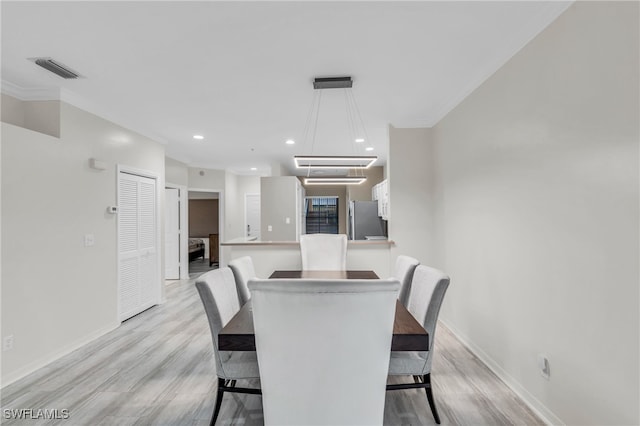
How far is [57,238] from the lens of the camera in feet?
9.18

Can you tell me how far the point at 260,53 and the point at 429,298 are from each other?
2.13 m

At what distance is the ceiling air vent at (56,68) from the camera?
232 cm

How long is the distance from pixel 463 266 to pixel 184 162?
A: 5689mm

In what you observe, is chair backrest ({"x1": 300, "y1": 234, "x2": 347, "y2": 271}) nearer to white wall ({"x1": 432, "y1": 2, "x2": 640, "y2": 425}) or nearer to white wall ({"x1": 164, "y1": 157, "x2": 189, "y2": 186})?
white wall ({"x1": 432, "y1": 2, "x2": 640, "y2": 425})

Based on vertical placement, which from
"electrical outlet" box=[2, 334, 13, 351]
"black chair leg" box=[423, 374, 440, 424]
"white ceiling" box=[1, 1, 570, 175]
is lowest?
"black chair leg" box=[423, 374, 440, 424]

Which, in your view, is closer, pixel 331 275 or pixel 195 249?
pixel 331 275

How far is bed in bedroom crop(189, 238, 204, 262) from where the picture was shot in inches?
322

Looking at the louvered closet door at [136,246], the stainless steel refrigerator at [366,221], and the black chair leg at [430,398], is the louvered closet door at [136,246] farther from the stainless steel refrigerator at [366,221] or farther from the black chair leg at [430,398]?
the black chair leg at [430,398]

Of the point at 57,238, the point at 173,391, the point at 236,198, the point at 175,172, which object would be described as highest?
the point at 175,172

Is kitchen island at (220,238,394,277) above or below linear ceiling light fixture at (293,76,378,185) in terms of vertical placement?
below

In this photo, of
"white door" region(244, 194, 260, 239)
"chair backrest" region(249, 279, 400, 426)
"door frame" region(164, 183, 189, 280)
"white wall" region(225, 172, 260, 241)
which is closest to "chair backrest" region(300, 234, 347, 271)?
"chair backrest" region(249, 279, 400, 426)

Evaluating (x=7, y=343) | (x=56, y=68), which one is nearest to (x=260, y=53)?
(x=56, y=68)

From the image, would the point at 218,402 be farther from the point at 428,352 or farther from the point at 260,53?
the point at 260,53

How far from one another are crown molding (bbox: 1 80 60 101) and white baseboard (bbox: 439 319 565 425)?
473cm
